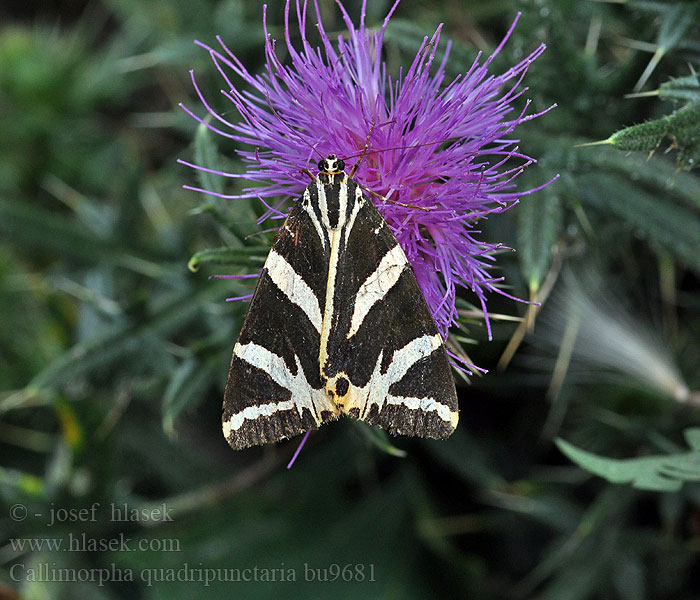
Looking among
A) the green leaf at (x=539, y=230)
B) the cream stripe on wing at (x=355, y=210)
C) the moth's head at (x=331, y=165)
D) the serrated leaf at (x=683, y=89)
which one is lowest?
the green leaf at (x=539, y=230)

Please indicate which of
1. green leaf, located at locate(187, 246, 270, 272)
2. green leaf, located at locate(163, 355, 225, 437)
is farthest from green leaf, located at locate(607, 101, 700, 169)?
green leaf, located at locate(163, 355, 225, 437)

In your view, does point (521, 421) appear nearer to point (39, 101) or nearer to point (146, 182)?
point (146, 182)

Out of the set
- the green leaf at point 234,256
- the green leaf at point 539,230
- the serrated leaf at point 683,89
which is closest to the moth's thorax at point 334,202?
the green leaf at point 234,256

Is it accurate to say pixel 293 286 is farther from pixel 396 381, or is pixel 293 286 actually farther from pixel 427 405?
pixel 427 405

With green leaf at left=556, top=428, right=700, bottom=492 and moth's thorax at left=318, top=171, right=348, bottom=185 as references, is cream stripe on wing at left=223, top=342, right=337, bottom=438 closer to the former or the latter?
moth's thorax at left=318, top=171, right=348, bottom=185

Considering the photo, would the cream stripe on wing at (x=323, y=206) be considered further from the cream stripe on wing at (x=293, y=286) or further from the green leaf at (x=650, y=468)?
the green leaf at (x=650, y=468)
